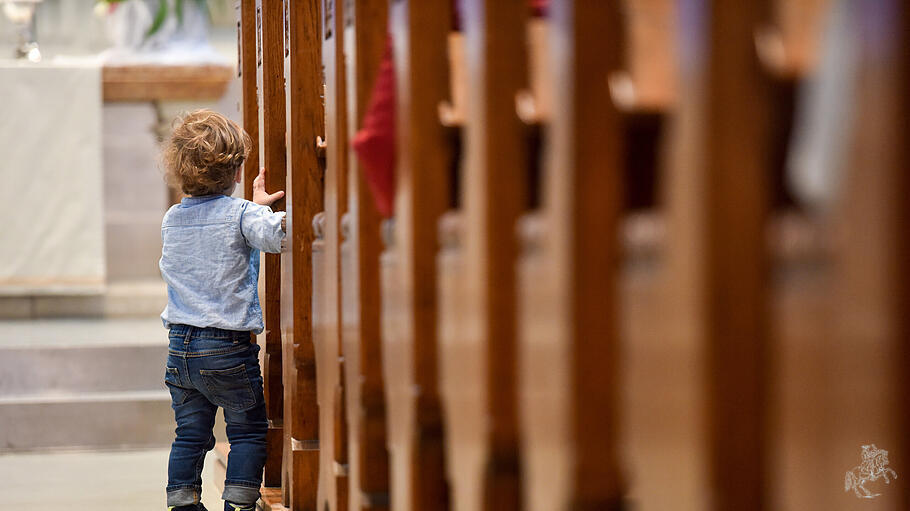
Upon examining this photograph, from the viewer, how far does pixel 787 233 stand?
720 mm

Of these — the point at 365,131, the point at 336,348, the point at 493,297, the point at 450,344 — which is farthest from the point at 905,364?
the point at 336,348

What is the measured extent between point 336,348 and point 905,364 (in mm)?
1171

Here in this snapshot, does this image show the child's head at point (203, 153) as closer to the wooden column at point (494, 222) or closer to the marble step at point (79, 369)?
the wooden column at point (494, 222)

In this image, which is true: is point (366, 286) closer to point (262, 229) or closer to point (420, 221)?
point (420, 221)

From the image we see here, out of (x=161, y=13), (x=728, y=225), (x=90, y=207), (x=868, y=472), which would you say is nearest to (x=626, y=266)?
(x=728, y=225)

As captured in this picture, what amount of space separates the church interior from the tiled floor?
0.92 metres

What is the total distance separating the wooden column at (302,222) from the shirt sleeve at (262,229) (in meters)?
0.07

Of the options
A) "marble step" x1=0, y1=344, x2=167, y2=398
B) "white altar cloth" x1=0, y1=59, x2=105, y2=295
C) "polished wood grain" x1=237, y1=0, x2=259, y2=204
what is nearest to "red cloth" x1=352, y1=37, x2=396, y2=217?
"polished wood grain" x1=237, y1=0, x2=259, y2=204

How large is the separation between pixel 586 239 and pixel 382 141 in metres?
0.62

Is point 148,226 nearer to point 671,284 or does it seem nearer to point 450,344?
point 450,344

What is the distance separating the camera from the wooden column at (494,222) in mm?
988

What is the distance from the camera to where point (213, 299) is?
2.20m

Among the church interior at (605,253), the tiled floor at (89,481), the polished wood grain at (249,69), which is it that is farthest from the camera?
the tiled floor at (89,481)

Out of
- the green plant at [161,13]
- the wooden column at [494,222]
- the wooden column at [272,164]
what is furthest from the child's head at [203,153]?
the green plant at [161,13]
